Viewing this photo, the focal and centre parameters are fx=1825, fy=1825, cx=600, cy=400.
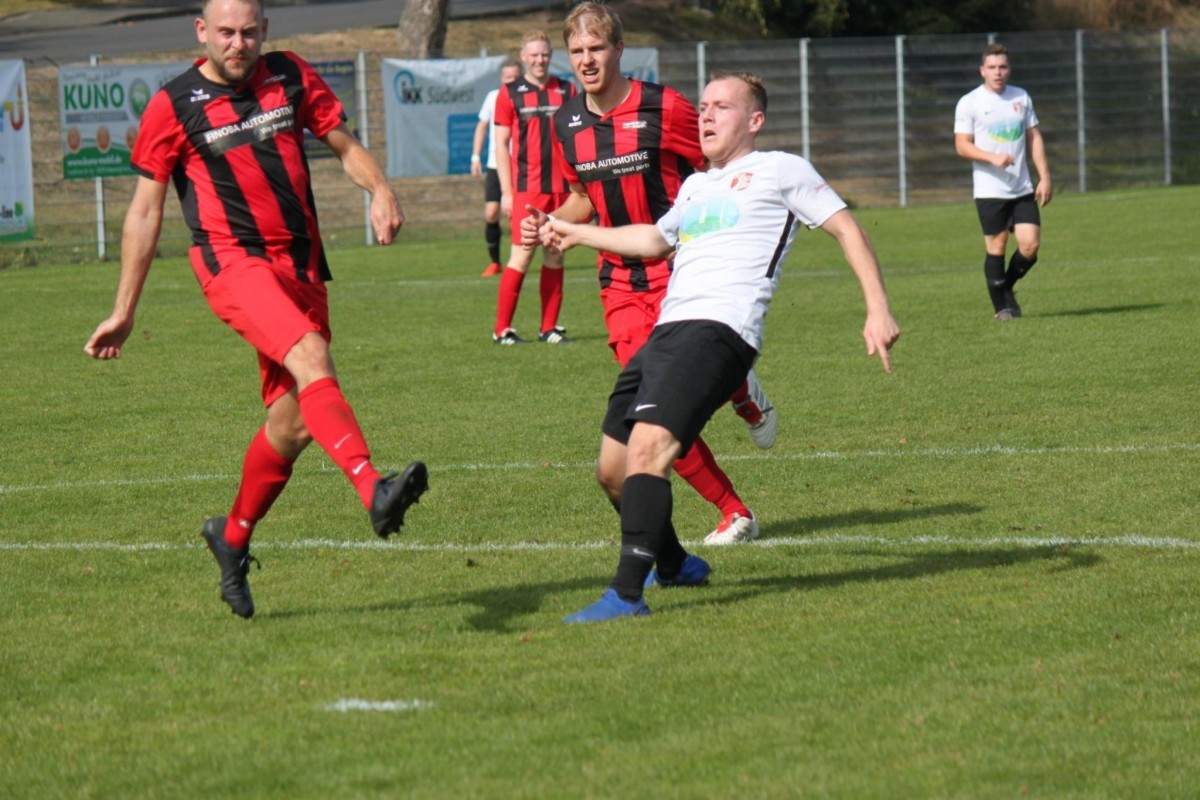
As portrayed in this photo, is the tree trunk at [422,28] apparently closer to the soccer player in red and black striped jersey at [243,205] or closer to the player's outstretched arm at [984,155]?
the player's outstretched arm at [984,155]

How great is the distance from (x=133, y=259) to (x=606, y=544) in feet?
7.02

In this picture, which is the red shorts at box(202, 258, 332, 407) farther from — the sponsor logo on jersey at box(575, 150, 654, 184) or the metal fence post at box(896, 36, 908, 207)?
the metal fence post at box(896, 36, 908, 207)

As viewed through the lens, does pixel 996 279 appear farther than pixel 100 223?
No

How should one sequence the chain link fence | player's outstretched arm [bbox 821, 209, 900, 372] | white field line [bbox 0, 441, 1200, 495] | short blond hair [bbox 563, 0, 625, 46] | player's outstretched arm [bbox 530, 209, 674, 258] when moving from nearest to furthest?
player's outstretched arm [bbox 821, 209, 900, 372]
player's outstretched arm [bbox 530, 209, 674, 258]
short blond hair [bbox 563, 0, 625, 46]
white field line [bbox 0, 441, 1200, 495]
the chain link fence

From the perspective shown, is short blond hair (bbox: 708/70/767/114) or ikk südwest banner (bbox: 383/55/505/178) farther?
ikk südwest banner (bbox: 383/55/505/178)

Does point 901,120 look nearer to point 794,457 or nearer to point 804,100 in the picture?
point 804,100

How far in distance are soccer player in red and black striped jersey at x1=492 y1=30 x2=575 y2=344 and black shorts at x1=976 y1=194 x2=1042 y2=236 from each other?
138 inches

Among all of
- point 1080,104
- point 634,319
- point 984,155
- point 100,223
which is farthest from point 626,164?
point 1080,104

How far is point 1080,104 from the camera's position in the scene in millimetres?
36031

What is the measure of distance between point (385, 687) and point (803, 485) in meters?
3.68

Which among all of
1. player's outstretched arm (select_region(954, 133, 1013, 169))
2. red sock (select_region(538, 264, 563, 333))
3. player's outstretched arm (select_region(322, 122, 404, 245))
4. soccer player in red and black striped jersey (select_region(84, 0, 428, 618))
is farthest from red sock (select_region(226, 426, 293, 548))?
player's outstretched arm (select_region(954, 133, 1013, 169))

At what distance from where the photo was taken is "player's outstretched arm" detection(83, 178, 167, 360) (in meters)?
6.09

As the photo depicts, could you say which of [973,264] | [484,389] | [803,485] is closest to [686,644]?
[803,485]

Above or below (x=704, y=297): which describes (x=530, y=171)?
above
